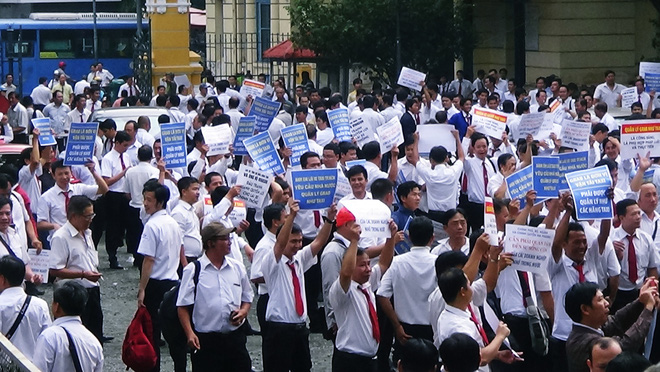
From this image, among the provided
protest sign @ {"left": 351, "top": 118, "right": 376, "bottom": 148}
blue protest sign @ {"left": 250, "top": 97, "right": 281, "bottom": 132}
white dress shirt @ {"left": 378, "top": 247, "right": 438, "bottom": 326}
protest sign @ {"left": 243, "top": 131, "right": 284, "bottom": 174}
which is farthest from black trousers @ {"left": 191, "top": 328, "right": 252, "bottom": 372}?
blue protest sign @ {"left": 250, "top": 97, "right": 281, "bottom": 132}

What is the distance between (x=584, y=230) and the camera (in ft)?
32.2

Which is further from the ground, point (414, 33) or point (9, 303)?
point (414, 33)

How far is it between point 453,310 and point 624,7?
23756 millimetres

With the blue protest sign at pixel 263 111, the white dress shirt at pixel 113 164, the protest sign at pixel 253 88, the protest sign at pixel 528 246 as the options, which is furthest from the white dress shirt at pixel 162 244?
the protest sign at pixel 253 88

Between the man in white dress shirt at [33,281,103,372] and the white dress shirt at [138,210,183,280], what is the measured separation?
2893 millimetres

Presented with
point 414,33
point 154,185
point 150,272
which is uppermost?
point 414,33

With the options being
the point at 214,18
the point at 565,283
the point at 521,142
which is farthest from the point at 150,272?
the point at 214,18

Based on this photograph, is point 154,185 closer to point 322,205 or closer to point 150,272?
point 150,272

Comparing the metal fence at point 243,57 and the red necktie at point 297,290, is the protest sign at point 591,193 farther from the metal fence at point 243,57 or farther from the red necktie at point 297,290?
the metal fence at point 243,57

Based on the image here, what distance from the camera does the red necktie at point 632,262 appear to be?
33.8ft

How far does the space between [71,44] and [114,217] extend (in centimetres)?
2477

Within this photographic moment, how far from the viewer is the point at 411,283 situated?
9422 mm

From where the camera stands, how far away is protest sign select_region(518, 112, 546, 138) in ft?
52.3

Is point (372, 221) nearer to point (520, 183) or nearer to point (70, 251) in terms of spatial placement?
point (520, 183)
